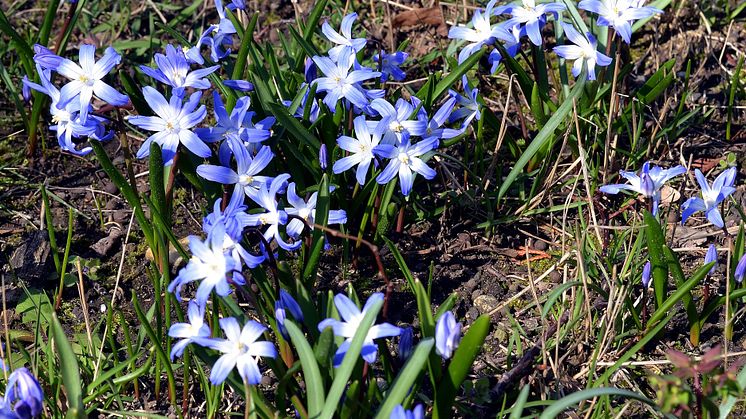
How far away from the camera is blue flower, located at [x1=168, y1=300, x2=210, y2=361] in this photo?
2.43 meters

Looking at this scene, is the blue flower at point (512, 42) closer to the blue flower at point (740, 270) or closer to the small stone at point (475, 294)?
the small stone at point (475, 294)

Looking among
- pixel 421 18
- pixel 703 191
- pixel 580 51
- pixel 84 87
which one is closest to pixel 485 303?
pixel 703 191

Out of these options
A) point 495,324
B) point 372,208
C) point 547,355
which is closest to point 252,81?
point 372,208

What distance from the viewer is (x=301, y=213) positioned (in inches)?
120

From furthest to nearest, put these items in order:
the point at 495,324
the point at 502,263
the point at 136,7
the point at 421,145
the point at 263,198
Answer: the point at 136,7
the point at 502,263
the point at 495,324
the point at 421,145
the point at 263,198

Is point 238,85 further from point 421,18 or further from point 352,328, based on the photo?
point 421,18

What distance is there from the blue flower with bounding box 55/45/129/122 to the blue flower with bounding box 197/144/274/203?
406mm

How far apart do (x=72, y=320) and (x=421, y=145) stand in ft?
5.19

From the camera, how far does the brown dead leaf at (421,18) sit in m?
4.80

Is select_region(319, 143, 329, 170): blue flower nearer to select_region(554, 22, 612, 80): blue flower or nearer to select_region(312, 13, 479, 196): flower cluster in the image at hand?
select_region(312, 13, 479, 196): flower cluster

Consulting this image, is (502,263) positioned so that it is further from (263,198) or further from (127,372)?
(127,372)

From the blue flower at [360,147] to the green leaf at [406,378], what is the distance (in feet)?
3.03

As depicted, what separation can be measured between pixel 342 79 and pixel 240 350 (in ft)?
4.13

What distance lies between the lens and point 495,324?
10.7 feet
